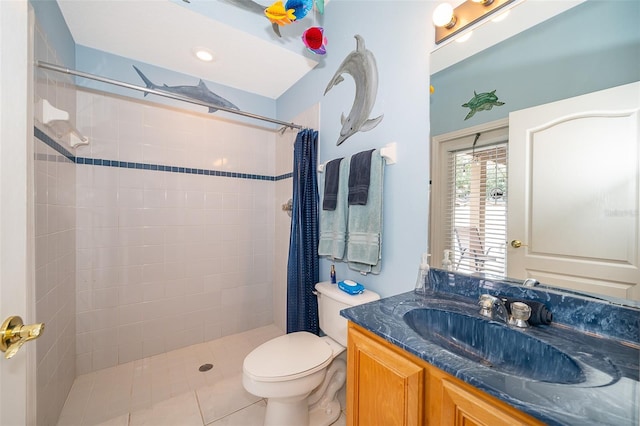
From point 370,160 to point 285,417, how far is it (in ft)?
4.64

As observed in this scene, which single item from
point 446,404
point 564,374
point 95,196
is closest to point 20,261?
point 446,404

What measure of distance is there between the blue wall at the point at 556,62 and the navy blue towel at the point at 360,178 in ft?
1.43

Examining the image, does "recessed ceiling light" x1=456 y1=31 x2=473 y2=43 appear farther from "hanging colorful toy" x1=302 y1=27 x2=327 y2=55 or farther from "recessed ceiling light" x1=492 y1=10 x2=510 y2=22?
"hanging colorful toy" x1=302 y1=27 x2=327 y2=55

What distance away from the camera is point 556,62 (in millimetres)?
826

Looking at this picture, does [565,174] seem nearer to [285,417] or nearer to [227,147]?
[285,417]

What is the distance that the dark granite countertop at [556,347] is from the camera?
0.47 meters

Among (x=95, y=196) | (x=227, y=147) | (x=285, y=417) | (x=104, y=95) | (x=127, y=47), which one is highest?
(x=127, y=47)

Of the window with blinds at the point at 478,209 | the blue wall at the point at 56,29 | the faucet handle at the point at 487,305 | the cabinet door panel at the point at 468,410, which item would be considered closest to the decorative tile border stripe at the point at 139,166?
the blue wall at the point at 56,29

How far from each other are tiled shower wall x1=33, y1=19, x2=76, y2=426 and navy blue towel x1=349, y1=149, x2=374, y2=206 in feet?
4.89

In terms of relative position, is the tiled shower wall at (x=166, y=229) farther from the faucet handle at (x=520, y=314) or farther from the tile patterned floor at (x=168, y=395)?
the faucet handle at (x=520, y=314)

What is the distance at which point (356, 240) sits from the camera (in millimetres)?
1426

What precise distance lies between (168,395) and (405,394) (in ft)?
5.36

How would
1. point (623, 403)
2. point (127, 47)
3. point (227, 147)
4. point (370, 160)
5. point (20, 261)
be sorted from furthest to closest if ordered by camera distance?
point (227, 147)
point (127, 47)
point (370, 160)
point (20, 261)
point (623, 403)

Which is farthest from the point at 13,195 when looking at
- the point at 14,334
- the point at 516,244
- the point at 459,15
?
the point at 459,15
